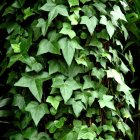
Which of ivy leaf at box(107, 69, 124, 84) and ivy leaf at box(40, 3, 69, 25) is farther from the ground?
ivy leaf at box(40, 3, 69, 25)

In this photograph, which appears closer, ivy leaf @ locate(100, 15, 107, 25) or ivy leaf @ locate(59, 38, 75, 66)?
ivy leaf @ locate(59, 38, 75, 66)

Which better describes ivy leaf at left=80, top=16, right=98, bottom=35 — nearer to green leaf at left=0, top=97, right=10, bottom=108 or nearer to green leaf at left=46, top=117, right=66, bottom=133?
green leaf at left=46, top=117, right=66, bottom=133

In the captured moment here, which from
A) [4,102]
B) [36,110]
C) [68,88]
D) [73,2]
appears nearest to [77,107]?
[68,88]

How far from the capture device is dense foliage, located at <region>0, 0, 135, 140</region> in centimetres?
173

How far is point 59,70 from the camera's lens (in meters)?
1.76

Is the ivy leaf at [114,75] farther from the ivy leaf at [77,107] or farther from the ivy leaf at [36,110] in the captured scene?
the ivy leaf at [36,110]

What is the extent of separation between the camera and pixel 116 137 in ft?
6.73

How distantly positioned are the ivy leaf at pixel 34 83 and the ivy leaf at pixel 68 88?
0.11 metres

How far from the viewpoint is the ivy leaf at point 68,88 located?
5.55 feet

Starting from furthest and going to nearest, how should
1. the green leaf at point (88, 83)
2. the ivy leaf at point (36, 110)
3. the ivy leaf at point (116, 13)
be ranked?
the ivy leaf at point (116, 13)
the green leaf at point (88, 83)
the ivy leaf at point (36, 110)

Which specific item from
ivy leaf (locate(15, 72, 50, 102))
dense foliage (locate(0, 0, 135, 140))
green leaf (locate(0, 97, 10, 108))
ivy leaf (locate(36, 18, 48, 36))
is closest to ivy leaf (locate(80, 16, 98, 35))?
dense foliage (locate(0, 0, 135, 140))

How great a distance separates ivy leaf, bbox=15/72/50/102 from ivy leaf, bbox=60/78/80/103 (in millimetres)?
106

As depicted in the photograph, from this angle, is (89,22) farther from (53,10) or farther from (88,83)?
(88,83)

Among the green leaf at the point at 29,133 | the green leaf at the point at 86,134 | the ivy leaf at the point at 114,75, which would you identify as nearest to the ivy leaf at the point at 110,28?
the ivy leaf at the point at 114,75
